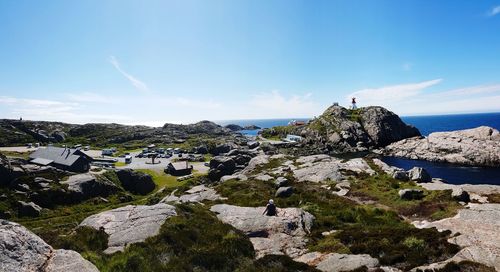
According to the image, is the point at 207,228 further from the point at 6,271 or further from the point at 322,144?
the point at 322,144

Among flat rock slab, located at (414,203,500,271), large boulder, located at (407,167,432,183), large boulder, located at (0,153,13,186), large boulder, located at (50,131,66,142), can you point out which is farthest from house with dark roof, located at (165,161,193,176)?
large boulder, located at (50,131,66,142)

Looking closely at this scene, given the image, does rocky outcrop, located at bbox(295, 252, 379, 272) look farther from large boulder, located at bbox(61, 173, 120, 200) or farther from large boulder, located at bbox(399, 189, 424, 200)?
large boulder, located at bbox(61, 173, 120, 200)

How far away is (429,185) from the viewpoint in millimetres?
44844

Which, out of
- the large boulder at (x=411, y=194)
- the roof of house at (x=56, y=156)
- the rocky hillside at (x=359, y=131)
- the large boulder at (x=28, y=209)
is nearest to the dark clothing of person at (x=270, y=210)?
the large boulder at (x=411, y=194)

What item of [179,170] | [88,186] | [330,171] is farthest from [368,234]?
[179,170]

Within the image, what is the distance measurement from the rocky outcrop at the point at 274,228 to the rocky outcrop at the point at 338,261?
4.27 feet

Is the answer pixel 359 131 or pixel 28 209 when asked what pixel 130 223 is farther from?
pixel 359 131

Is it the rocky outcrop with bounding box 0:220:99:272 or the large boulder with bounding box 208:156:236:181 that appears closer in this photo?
the rocky outcrop with bounding box 0:220:99:272

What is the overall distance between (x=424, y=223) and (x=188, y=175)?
68.7 metres

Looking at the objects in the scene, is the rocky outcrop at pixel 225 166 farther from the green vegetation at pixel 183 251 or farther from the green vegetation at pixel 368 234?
the green vegetation at pixel 183 251

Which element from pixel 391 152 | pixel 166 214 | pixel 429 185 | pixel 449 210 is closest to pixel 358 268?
pixel 166 214

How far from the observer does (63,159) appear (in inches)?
3551

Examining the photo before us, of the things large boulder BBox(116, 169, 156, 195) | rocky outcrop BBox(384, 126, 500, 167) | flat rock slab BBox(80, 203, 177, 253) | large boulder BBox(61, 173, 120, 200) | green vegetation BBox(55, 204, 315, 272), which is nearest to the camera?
green vegetation BBox(55, 204, 315, 272)

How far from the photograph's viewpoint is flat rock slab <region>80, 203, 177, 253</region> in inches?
815
